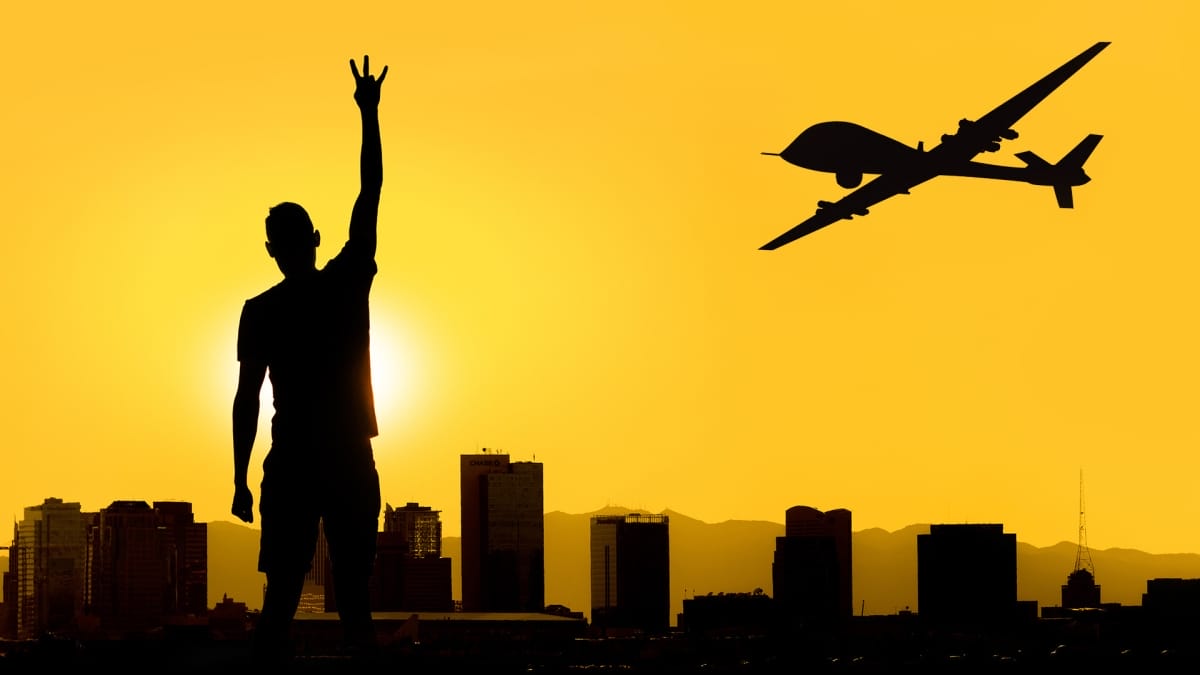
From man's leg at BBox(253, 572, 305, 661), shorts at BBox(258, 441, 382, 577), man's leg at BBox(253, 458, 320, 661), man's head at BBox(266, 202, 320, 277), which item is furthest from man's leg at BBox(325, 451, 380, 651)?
man's head at BBox(266, 202, 320, 277)

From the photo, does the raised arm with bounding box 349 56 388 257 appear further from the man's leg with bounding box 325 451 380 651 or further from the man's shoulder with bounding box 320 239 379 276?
the man's leg with bounding box 325 451 380 651

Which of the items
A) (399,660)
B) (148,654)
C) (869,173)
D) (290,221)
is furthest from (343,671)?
(869,173)

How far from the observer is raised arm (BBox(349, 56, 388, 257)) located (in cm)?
2570

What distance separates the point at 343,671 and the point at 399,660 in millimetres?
751

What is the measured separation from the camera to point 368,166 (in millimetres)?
25719

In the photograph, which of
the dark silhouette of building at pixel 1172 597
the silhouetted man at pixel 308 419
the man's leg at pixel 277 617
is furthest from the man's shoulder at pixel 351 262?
the dark silhouette of building at pixel 1172 597

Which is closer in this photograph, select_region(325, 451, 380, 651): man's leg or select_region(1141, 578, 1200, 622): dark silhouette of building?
select_region(325, 451, 380, 651): man's leg

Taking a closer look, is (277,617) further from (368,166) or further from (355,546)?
(368,166)

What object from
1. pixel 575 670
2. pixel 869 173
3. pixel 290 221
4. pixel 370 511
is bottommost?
pixel 575 670

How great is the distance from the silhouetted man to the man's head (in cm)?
2

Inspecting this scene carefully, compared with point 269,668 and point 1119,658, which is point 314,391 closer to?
point 269,668

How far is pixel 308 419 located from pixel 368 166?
9.88ft

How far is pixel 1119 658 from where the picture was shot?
26.1 meters

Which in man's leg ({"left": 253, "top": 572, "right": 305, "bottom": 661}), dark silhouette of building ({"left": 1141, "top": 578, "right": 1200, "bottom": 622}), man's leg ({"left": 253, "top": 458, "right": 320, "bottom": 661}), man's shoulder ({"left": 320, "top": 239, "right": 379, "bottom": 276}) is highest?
man's shoulder ({"left": 320, "top": 239, "right": 379, "bottom": 276})
